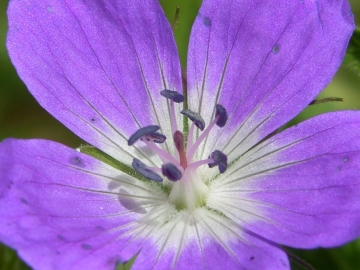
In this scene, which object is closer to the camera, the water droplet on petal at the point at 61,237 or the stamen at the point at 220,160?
the water droplet on petal at the point at 61,237

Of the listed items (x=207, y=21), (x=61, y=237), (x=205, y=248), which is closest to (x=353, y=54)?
(x=207, y=21)

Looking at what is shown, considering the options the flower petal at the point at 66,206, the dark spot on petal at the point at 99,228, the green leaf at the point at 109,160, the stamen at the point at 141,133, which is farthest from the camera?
the green leaf at the point at 109,160

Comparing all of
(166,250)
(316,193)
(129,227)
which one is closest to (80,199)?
(129,227)

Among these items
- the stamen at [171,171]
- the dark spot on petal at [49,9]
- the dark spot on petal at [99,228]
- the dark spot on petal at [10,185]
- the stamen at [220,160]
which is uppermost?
the dark spot on petal at [49,9]

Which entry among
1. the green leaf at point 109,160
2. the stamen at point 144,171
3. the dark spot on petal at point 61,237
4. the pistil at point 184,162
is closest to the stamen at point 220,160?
the pistil at point 184,162

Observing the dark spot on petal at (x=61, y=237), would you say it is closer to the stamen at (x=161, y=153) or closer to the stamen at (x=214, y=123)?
the stamen at (x=161, y=153)

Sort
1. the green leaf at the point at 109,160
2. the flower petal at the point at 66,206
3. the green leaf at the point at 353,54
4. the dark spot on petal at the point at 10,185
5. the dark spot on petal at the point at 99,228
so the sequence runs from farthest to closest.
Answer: the green leaf at the point at 353,54
the green leaf at the point at 109,160
the dark spot on petal at the point at 99,228
the dark spot on petal at the point at 10,185
the flower petal at the point at 66,206

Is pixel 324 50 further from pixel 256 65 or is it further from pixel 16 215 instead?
pixel 16 215
